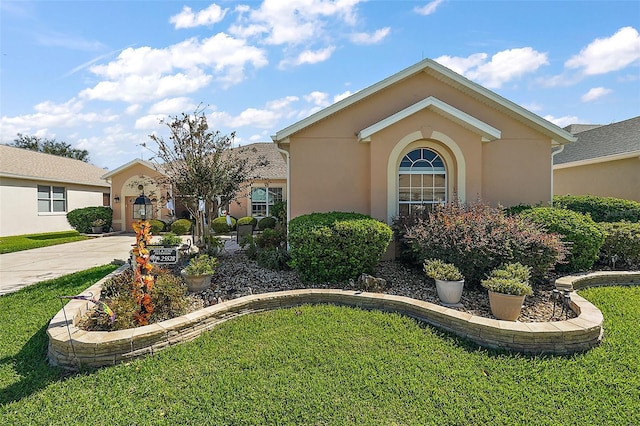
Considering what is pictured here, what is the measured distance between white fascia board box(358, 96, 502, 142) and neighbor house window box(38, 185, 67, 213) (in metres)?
22.0

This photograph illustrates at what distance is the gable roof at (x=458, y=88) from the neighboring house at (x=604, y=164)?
289 inches

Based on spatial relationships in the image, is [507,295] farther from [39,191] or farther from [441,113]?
[39,191]

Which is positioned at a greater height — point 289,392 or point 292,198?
point 292,198

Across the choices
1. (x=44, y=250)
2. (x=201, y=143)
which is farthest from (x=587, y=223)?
(x=44, y=250)

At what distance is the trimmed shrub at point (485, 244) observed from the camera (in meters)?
6.23

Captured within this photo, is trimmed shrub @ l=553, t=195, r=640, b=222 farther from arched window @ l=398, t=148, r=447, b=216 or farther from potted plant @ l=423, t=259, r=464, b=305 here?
potted plant @ l=423, t=259, r=464, b=305

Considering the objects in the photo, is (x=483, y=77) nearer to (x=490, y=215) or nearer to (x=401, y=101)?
(x=401, y=101)

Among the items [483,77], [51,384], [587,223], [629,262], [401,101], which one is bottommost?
[51,384]

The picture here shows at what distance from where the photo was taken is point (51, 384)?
12.2ft

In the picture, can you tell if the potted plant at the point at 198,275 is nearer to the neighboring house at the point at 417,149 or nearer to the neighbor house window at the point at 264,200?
the neighboring house at the point at 417,149

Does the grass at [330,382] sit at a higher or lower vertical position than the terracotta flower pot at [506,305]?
lower

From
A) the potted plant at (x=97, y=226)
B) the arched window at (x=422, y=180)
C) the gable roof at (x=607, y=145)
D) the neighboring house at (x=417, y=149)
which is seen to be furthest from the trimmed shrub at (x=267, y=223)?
the gable roof at (x=607, y=145)

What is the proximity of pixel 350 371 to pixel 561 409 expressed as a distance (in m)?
2.15

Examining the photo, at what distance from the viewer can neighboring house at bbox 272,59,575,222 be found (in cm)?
902
